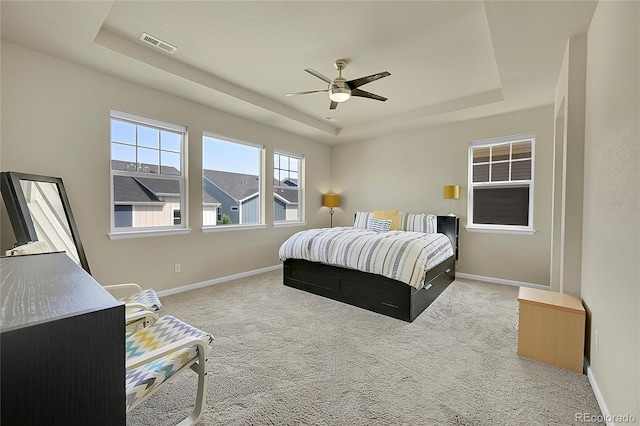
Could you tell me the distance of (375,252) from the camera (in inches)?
121

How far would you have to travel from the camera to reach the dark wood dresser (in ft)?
1.63

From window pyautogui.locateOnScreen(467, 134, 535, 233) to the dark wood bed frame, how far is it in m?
0.99

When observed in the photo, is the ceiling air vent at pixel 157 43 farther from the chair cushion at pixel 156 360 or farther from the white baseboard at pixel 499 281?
the white baseboard at pixel 499 281

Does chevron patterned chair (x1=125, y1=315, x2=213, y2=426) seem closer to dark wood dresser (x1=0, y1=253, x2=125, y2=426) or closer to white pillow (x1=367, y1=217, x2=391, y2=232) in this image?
dark wood dresser (x1=0, y1=253, x2=125, y2=426)

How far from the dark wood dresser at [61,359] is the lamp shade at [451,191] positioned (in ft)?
15.2

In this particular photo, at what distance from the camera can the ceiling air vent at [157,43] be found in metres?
2.59

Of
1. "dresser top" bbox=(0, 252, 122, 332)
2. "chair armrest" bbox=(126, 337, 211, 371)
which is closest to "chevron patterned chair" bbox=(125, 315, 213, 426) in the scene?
"chair armrest" bbox=(126, 337, 211, 371)

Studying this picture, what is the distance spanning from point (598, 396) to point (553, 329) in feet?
1.55

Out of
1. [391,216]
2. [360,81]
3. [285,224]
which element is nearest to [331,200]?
[285,224]

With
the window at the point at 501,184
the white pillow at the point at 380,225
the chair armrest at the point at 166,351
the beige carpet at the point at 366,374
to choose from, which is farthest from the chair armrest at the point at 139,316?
the window at the point at 501,184

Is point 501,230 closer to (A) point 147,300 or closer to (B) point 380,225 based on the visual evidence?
(B) point 380,225

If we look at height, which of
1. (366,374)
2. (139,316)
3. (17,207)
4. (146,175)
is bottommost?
(366,374)

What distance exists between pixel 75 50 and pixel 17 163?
1177 mm

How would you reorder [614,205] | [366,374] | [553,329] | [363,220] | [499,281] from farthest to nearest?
1. [363,220]
2. [499,281]
3. [553,329]
4. [366,374]
5. [614,205]
